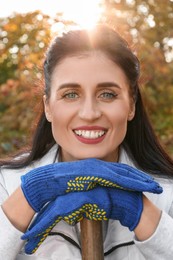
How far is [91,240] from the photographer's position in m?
2.05

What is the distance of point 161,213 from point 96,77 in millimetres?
456

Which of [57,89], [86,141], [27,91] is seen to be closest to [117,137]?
[86,141]

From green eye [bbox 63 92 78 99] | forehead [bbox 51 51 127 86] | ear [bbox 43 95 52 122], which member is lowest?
ear [bbox 43 95 52 122]

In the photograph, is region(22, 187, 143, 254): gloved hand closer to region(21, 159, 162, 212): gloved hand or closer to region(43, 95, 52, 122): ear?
region(21, 159, 162, 212): gloved hand

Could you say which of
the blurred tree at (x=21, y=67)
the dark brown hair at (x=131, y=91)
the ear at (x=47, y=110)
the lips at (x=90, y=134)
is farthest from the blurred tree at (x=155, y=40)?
the lips at (x=90, y=134)

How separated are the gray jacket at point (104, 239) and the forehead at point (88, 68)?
0.40 meters

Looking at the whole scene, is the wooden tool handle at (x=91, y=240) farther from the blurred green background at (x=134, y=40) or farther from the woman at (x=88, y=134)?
the blurred green background at (x=134, y=40)

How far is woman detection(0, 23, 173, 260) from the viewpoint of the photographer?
2053mm

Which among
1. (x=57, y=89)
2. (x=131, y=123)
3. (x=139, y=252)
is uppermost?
(x=57, y=89)

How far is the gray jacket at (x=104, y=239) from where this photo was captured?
2098 millimetres

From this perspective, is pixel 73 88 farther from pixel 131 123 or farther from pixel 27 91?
pixel 27 91

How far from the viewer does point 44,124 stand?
2502 mm

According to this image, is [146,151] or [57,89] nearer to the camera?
[57,89]

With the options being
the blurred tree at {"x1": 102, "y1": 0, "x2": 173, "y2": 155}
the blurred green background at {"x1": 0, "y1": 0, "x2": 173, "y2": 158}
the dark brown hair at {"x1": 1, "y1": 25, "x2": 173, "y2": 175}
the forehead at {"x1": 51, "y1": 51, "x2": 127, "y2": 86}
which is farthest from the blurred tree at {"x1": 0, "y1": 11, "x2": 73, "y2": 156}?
the forehead at {"x1": 51, "y1": 51, "x2": 127, "y2": 86}
